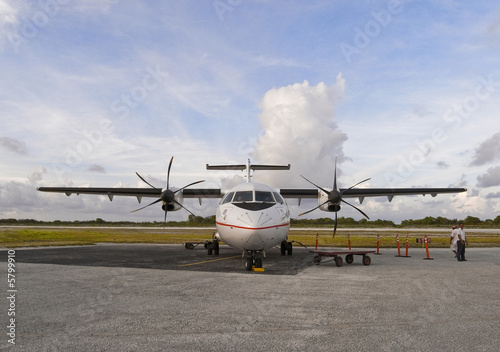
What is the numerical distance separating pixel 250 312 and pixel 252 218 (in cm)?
562

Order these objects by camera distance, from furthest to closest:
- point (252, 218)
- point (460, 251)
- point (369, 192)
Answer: point (369, 192) < point (460, 251) < point (252, 218)

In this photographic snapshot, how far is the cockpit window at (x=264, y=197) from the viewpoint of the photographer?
13.1 m

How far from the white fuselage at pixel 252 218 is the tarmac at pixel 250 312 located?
1.65m

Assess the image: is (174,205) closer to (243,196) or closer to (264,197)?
(243,196)

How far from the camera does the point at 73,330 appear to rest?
4934 millimetres

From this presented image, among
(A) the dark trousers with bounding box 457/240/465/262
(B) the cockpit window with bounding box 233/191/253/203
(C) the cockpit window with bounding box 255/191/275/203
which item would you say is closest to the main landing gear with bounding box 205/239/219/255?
(B) the cockpit window with bounding box 233/191/253/203

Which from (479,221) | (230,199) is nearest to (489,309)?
(230,199)

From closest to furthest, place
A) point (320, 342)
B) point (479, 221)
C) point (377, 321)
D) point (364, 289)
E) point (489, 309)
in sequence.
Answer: point (320, 342) < point (377, 321) < point (489, 309) < point (364, 289) < point (479, 221)

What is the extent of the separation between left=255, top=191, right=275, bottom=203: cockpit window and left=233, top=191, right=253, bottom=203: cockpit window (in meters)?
0.24

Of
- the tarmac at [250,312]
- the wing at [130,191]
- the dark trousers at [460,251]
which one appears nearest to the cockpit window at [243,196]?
the tarmac at [250,312]

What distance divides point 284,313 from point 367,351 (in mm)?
1918

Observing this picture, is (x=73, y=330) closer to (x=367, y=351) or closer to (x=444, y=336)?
(x=367, y=351)

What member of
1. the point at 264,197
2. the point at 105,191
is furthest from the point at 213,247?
the point at 105,191

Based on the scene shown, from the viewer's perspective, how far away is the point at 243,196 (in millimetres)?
13312
